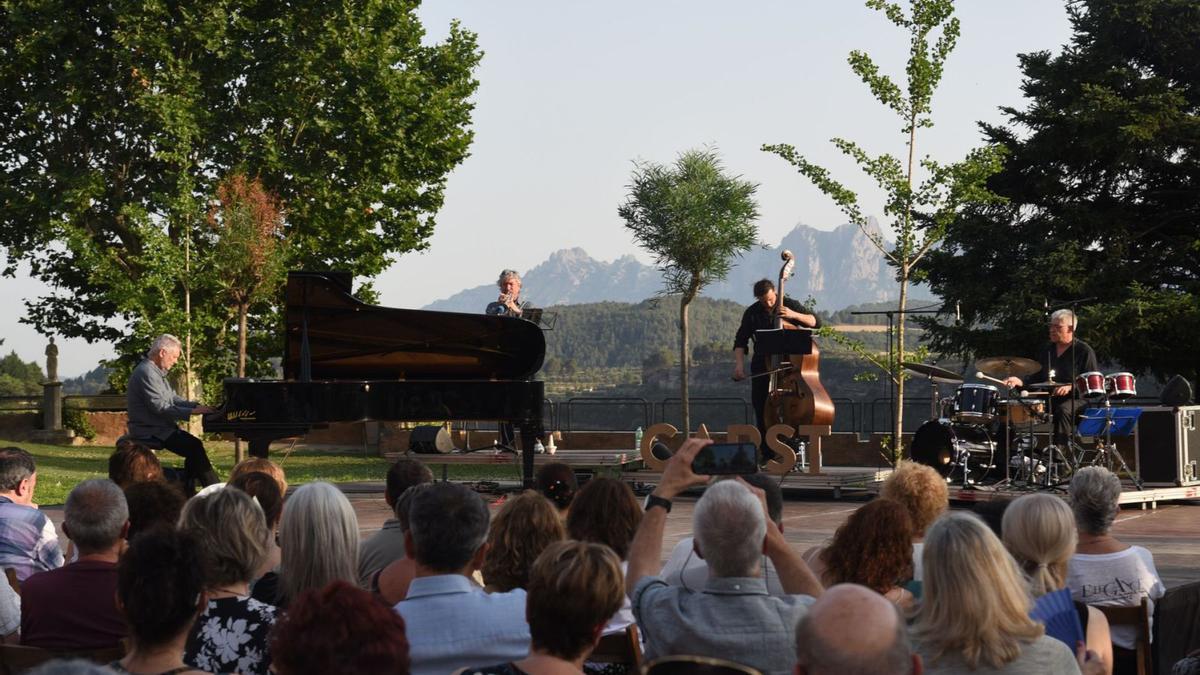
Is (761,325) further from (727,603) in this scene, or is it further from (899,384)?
(727,603)

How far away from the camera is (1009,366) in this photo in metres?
12.5

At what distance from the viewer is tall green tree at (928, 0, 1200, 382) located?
22922mm

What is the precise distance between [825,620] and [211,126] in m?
26.3

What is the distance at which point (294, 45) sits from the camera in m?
27.6

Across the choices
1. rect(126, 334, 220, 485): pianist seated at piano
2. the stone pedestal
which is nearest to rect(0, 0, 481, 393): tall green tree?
the stone pedestal

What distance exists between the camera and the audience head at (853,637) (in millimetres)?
2674

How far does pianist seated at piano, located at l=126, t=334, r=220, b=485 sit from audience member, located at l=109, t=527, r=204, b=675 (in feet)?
25.1

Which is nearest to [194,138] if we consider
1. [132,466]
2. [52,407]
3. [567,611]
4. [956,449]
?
[52,407]

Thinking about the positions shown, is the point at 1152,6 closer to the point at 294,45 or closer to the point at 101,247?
the point at 294,45

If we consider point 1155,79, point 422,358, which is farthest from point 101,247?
point 1155,79

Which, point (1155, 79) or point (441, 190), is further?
point (441, 190)

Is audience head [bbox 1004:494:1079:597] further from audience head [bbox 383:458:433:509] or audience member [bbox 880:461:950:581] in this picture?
audience head [bbox 383:458:433:509]

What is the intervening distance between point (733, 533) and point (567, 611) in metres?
0.73

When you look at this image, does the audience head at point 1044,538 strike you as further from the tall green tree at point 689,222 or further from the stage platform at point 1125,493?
the tall green tree at point 689,222
